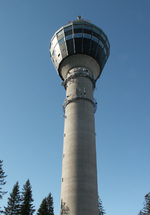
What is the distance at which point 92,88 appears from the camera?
1379 inches

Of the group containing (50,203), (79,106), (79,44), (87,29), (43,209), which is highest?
(87,29)

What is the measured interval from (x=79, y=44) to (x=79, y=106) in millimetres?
11062

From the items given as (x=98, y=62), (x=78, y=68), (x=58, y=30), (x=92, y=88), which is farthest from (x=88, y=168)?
(x=58, y=30)

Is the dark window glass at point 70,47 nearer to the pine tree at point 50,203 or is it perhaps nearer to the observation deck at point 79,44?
the observation deck at point 79,44

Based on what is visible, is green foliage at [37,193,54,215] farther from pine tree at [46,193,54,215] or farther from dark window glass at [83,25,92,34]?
dark window glass at [83,25,92,34]

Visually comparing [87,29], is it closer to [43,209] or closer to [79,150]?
[79,150]

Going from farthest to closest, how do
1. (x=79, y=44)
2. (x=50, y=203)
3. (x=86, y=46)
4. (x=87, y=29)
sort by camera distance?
1. (x=50, y=203)
2. (x=87, y=29)
3. (x=86, y=46)
4. (x=79, y=44)

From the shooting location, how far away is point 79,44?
34188 millimetres

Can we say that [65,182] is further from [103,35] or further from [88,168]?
[103,35]

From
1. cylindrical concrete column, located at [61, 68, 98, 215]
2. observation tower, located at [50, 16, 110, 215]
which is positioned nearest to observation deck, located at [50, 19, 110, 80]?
observation tower, located at [50, 16, 110, 215]

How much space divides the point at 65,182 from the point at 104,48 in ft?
81.3

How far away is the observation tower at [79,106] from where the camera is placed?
24.5 meters

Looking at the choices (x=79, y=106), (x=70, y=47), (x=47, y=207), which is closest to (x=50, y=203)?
(x=47, y=207)

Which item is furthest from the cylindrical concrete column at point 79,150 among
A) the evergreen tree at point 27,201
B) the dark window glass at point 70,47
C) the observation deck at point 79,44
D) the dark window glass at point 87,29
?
the evergreen tree at point 27,201
